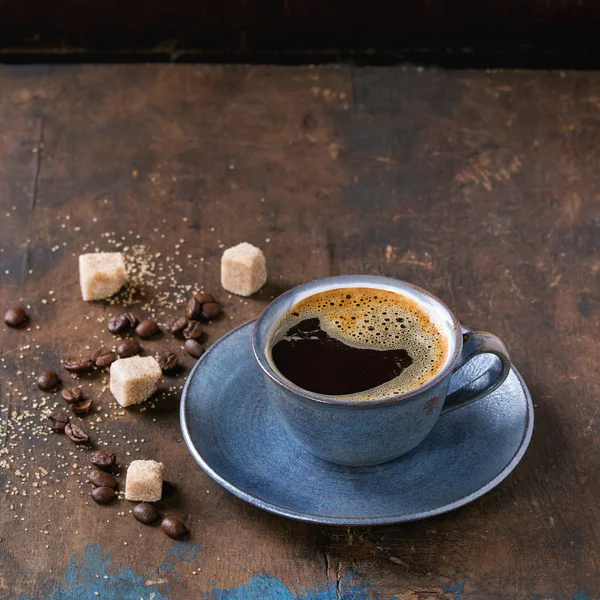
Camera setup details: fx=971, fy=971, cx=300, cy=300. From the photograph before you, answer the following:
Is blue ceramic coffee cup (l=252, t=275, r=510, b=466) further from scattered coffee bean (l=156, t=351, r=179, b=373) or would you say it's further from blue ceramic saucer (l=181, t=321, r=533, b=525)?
scattered coffee bean (l=156, t=351, r=179, b=373)

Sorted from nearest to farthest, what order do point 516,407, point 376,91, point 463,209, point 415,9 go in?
point 516,407 < point 463,209 < point 376,91 < point 415,9

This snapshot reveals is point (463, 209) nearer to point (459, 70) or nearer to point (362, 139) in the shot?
point (362, 139)

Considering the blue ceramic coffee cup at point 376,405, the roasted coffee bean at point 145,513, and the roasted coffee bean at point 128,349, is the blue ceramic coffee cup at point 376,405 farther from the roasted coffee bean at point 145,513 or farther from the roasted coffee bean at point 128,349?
the roasted coffee bean at point 128,349

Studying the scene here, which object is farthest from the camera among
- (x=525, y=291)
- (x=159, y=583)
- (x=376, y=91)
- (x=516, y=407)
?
(x=376, y=91)

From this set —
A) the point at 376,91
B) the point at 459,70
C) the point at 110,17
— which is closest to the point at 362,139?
the point at 376,91

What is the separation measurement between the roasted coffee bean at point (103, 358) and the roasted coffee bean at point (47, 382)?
8 cm

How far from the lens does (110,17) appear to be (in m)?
2.65

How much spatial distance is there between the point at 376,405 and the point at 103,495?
1.44 ft

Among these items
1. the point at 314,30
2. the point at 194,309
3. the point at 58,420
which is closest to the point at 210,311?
the point at 194,309

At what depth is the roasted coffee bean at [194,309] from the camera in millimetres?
1717

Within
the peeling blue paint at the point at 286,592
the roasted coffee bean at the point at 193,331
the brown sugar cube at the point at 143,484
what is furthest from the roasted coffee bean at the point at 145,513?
the roasted coffee bean at the point at 193,331

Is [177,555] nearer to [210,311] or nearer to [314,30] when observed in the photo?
[210,311]

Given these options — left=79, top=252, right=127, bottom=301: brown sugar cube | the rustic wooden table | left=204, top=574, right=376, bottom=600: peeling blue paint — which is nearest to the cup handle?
the rustic wooden table

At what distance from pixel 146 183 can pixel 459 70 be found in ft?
2.93
